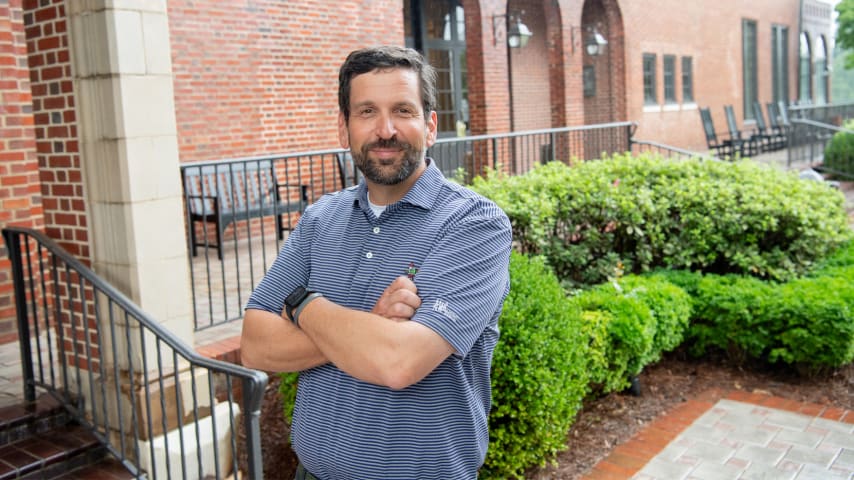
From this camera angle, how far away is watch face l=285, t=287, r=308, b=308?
2.08 metres

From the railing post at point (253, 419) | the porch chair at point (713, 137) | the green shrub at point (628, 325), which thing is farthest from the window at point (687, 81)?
the railing post at point (253, 419)

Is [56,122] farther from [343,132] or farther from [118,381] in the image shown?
[343,132]

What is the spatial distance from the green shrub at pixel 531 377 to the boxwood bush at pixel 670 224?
1937 mm

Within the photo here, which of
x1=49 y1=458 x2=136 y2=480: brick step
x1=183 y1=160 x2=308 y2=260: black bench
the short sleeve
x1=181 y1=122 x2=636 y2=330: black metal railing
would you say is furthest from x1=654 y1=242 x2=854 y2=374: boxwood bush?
the short sleeve

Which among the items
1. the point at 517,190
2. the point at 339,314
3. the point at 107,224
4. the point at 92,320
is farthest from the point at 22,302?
the point at 517,190

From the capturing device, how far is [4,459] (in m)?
3.96

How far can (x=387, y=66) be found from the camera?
2.03 meters

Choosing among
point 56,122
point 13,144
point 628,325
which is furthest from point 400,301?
point 13,144

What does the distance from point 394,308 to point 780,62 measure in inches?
1162

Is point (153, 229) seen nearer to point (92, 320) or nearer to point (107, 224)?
point (107, 224)

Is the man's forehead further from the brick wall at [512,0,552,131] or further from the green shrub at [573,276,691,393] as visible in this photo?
the brick wall at [512,0,552,131]

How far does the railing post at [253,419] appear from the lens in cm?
298

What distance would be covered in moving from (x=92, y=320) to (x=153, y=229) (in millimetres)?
635

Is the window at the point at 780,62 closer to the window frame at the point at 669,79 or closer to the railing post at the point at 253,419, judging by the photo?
the window frame at the point at 669,79
